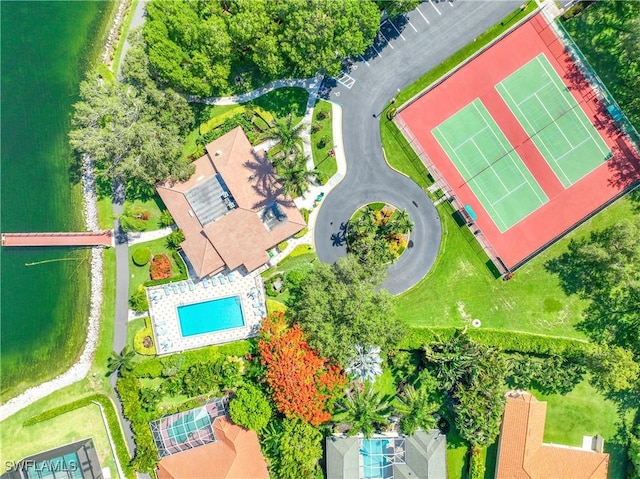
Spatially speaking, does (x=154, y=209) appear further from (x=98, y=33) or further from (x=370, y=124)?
(x=370, y=124)

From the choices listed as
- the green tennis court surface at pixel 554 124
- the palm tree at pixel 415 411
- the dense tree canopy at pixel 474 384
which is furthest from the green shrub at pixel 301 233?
the green tennis court surface at pixel 554 124

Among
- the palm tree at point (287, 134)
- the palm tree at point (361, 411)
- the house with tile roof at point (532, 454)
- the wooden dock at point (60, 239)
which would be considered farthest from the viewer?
the wooden dock at point (60, 239)

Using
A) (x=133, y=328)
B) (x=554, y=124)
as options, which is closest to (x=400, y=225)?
(x=554, y=124)

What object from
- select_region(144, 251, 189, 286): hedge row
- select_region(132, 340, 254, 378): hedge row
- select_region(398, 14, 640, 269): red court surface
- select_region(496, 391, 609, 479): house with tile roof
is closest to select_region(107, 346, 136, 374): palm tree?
select_region(132, 340, 254, 378): hedge row

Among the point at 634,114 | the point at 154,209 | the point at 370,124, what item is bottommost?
the point at 634,114

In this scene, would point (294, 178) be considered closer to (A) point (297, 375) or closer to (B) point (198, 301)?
(B) point (198, 301)

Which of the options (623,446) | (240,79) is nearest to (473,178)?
(240,79)

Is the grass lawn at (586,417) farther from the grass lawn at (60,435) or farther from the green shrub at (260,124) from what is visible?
the grass lawn at (60,435)

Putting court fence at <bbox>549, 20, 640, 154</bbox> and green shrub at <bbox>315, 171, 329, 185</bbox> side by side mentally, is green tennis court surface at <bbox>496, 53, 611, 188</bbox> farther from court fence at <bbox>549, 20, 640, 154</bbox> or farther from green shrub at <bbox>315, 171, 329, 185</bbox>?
green shrub at <bbox>315, 171, 329, 185</bbox>
